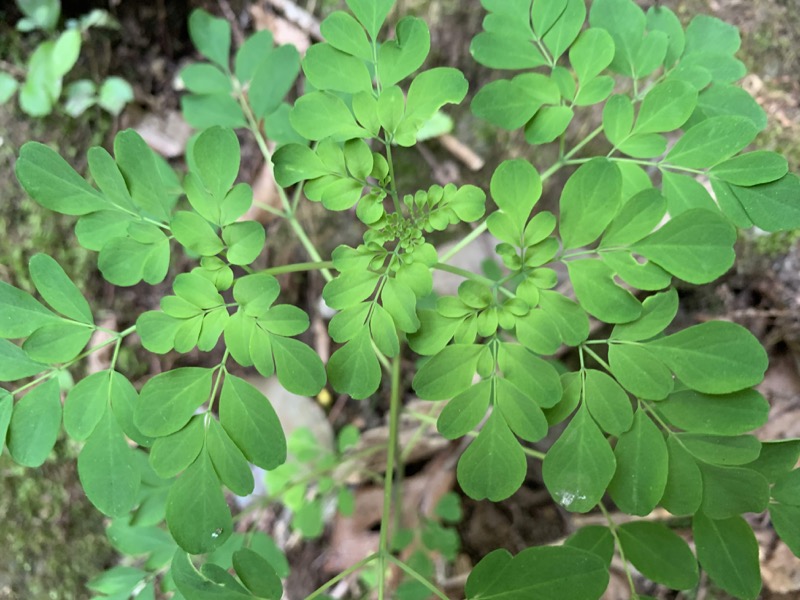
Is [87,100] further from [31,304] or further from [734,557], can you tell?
[734,557]

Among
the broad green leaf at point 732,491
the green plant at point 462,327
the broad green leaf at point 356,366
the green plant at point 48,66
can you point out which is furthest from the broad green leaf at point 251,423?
the green plant at point 48,66

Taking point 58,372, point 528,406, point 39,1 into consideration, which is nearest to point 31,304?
point 58,372

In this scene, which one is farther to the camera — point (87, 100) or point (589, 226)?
point (87, 100)

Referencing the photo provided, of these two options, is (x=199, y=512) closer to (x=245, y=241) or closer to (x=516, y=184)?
(x=245, y=241)

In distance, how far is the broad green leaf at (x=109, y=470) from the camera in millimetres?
1023

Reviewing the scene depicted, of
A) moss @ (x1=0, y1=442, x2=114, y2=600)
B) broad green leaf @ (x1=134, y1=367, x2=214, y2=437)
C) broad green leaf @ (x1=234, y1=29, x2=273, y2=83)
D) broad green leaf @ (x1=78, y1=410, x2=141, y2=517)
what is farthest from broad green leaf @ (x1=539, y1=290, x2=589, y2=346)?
moss @ (x1=0, y1=442, x2=114, y2=600)

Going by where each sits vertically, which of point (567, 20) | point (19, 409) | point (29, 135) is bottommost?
point (29, 135)

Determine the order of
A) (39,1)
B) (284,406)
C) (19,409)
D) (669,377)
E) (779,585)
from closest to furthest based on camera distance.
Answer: (669,377)
(19,409)
(779,585)
(39,1)
(284,406)

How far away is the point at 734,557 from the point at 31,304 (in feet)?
4.40

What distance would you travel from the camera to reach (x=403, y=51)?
3.27 ft

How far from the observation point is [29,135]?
6.63 ft

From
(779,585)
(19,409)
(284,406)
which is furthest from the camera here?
(284,406)

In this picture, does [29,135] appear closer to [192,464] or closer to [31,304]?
[31,304]

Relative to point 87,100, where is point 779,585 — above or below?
below
